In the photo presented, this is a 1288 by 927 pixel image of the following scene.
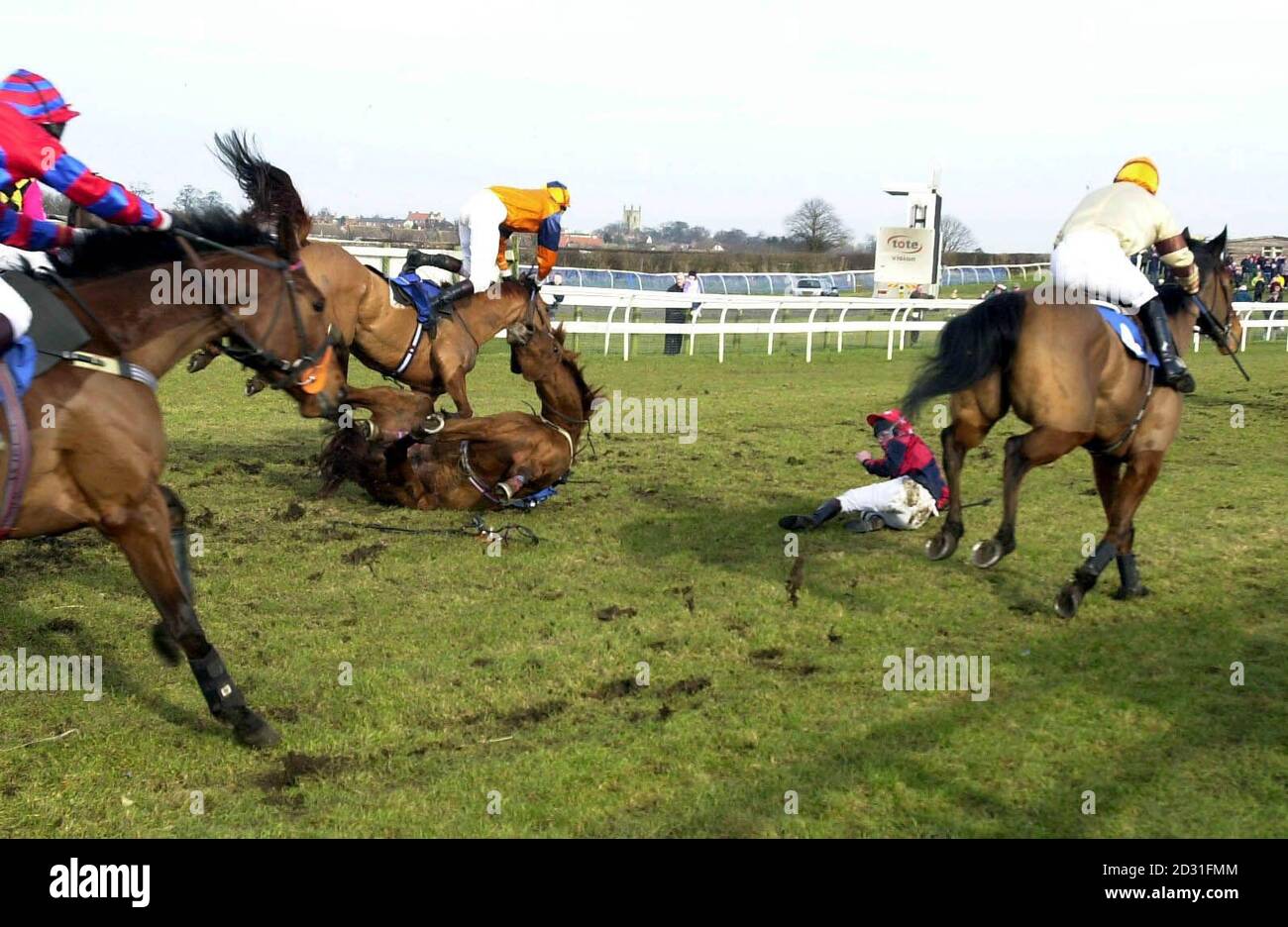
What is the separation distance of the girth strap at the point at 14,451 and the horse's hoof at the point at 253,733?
3.88ft

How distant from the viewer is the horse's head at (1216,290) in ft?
23.3

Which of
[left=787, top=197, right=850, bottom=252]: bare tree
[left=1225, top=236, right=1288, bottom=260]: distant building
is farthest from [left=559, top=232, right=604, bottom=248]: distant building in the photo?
[left=1225, top=236, right=1288, bottom=260]: distant building

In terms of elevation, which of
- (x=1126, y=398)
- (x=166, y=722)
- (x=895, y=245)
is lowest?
(x=166, y=722)

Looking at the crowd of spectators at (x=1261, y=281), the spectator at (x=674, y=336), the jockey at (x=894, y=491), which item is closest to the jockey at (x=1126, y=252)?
the jockey at (x=894, y=491)

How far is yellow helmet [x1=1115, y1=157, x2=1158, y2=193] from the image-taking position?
6773 mm

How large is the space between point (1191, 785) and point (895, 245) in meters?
31.6

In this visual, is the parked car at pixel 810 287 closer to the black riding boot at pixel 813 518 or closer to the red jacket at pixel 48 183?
the black riding boot at pixel 813 518

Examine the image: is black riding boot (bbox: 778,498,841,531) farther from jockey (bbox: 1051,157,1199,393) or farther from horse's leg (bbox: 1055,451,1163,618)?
jockey (bbox: 1051,157,1199,393)

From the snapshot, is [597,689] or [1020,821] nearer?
[1020,821]

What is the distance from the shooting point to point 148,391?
181 inches
